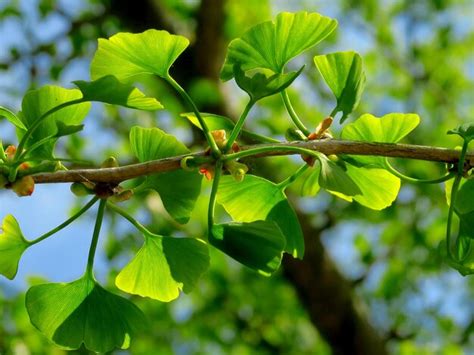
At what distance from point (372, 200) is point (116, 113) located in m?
1.75

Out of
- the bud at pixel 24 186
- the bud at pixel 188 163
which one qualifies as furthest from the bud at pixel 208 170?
the bud at pixel 24 186

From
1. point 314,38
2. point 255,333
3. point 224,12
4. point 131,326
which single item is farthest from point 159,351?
point 314,38

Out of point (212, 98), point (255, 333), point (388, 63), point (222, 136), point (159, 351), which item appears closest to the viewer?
point (222, 136)

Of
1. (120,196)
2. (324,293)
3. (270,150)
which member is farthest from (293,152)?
(324,293)

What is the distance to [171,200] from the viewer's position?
1.71 feet

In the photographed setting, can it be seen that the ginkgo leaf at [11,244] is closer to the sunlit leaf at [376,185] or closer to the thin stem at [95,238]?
the thin stem at [95,238]

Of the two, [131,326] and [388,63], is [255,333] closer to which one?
[388,63]

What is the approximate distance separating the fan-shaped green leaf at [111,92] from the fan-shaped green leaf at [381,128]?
16cm

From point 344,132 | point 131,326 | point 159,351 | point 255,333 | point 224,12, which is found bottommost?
point 255,333

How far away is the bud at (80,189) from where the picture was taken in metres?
0.47

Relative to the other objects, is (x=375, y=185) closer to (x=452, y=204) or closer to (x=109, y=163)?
(x=452, y=204)

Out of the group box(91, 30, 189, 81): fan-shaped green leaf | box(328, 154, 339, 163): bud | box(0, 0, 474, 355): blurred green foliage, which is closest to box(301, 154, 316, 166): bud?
box(328, 154, 339, 163): bud

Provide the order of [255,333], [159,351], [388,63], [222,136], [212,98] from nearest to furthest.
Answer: [222,136], [212,98], [159,351], [255,333], [388,63]

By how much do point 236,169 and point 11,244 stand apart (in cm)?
17
